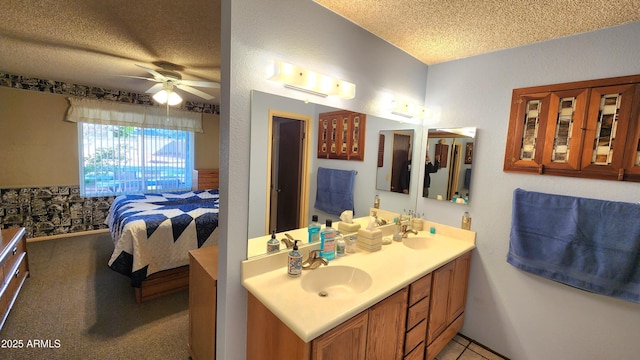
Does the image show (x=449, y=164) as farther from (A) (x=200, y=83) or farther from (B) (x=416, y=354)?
(A) (x=200, y=83)

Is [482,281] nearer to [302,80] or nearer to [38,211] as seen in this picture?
[302,80]

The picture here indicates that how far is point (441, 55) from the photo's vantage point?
6.75 ft

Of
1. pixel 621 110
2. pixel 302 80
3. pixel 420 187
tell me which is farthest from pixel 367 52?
pixel 621 110

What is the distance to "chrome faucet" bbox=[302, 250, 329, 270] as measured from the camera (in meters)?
1.41

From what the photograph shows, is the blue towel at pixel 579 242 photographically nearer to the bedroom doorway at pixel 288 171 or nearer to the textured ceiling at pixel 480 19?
the textured ceiling at pixel 480 19

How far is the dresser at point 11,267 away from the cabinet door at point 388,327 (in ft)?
9.11

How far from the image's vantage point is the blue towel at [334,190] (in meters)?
1.74

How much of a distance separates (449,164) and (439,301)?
3.60 feet

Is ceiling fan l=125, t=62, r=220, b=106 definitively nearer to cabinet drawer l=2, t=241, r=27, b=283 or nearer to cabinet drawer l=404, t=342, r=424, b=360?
cabinet drawer l=2, t=241, r=27, b=283

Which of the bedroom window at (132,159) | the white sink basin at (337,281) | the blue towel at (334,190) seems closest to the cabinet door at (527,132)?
the blue towel at (334,190)

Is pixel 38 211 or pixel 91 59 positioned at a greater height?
pixel 91 59

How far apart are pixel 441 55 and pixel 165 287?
10.9ft

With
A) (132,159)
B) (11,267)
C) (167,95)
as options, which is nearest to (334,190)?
(167,95)

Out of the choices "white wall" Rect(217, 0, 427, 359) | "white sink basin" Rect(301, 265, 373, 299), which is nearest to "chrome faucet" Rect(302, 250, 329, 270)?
"white sink basin" Rect(301, 265, 373, 299)
